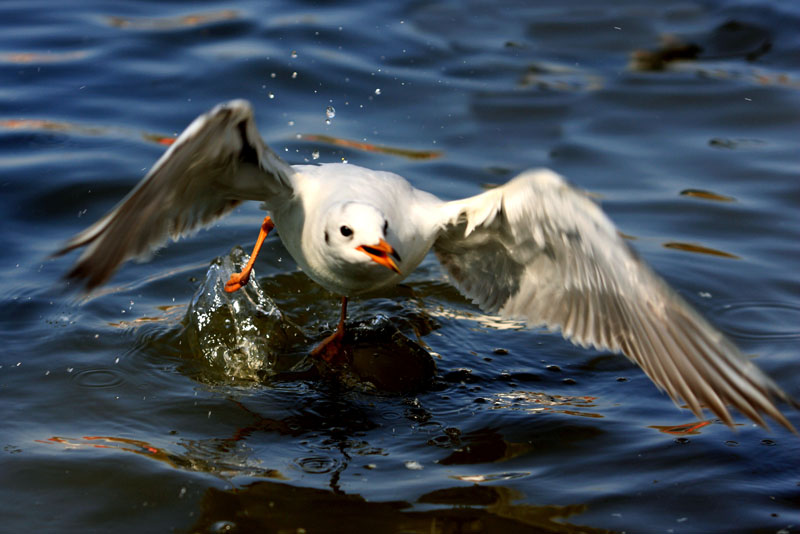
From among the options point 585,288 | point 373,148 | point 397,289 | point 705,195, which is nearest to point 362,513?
point 585,288

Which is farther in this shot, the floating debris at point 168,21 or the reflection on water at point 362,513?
the floating debris at point 168,21

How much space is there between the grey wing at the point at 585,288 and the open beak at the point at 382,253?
0.59m

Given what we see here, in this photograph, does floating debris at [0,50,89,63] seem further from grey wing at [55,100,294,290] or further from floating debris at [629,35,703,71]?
floating debris at [629,35,703,71]

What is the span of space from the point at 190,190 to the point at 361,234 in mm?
870

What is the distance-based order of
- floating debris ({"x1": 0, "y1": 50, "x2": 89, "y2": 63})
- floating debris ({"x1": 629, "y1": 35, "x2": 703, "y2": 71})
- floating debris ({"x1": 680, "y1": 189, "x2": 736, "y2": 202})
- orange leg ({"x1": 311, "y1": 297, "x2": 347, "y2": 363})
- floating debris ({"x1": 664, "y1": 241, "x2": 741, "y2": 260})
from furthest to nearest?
floating debris ({"x1": 629, "y1": 35, "x2": 703, "y2": 71}) < floating debris ({"x1": 0, "y1": 50, "x2": 89, "y2": 63}) < floating debris ({"x1": 680, "y1": 189, "x2": 736, "y2": 202}) < floating debris ({"x1": 664, "y1": 241, "x2": 741, "y2": 260}) < orange leg ({"x1": 311, "y1": 297, "x2": 347, "y2": 363})

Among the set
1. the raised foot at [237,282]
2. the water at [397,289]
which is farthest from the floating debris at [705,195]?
the raised foot at [237,282]

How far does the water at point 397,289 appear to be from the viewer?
4121 millimetres


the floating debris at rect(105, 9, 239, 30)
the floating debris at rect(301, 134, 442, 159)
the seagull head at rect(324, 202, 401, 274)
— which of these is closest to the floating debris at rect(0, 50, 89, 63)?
the floating debris at rect(105, 9, 239, 30)

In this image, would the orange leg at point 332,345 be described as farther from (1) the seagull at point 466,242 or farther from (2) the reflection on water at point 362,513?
(2) the reflection on water at point 362,513

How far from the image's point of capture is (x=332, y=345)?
5434 millimetres

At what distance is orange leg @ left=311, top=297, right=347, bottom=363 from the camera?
5.36 m

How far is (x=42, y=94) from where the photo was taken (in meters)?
8.79

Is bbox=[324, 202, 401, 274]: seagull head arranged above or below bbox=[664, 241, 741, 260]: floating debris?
above

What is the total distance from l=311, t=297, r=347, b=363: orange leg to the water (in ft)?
0.58
